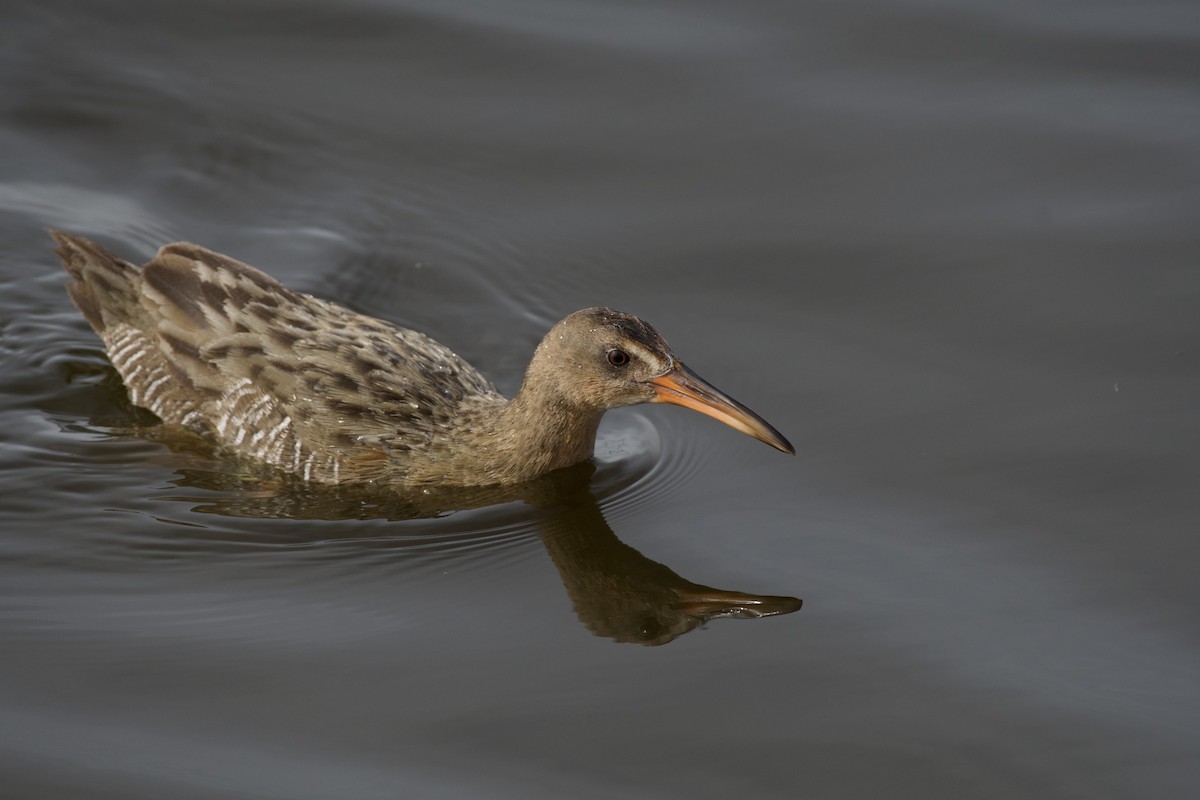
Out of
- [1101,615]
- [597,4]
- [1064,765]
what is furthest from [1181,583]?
[597,4]

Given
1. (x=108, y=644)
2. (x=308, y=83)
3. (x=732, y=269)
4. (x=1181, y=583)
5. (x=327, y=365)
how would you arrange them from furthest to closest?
(x=308, y=83), (x=732, y=269), (x=327, y=365), (x=1181, y=583), (x=108, y=644)

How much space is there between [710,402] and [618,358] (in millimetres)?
490

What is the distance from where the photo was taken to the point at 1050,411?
8289 millimetres

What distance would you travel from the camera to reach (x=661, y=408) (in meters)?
8.91

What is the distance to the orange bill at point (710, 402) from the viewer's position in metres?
7.51

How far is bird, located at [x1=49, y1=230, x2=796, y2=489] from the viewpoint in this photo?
778cm

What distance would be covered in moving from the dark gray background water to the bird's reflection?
50 mm

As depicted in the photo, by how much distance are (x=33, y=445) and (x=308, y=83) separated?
4067 millimetres

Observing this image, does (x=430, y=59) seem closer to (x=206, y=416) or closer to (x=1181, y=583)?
(x=206, y=416)

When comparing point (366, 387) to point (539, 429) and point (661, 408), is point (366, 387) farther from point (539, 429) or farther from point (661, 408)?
point (661, 408)

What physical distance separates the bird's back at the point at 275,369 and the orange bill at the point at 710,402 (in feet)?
3.53

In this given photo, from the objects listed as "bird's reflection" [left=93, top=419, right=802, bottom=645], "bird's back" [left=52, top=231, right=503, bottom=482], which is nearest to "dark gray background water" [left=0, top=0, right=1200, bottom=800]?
"bird's reflection" [left=93, top=419, right=802, bottom=645]

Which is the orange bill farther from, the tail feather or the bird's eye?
Answer: the tail feather

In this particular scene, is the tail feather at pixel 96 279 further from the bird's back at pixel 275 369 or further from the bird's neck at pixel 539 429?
the bird's neck at pixel 539 429
